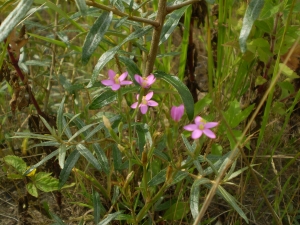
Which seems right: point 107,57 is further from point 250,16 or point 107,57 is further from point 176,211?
point 176,211

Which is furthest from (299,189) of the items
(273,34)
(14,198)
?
(14,198)

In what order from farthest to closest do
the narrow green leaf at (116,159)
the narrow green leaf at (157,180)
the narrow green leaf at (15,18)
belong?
the narrow green leaf at (116,159) → the narrow green leaf at (157,180) → the narrow green leaf at (15,18)

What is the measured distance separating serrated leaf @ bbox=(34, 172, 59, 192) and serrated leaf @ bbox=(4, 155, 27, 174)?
54 mm

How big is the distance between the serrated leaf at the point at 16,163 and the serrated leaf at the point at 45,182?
5 cm

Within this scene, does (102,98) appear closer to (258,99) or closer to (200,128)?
(200,128)

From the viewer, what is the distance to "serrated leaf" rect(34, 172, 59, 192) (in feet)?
4.68

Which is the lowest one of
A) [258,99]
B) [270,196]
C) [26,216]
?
[270,196]

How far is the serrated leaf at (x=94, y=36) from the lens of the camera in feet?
3.75

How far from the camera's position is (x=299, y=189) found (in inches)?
60.3

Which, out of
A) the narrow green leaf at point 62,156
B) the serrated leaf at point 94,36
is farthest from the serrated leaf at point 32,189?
the serrated leaf at point 94,36

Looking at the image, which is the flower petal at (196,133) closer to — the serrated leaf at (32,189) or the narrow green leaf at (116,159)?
the narrow green leaf at (116,159)

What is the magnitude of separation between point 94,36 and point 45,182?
57cm

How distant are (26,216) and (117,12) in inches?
33.3

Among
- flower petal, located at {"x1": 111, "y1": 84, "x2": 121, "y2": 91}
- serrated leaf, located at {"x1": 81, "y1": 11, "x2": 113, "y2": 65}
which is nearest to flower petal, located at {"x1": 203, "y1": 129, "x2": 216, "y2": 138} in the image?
flower petal, located at {"x1": 111, "y1": 84, "x2": 121, "y2": 91}
